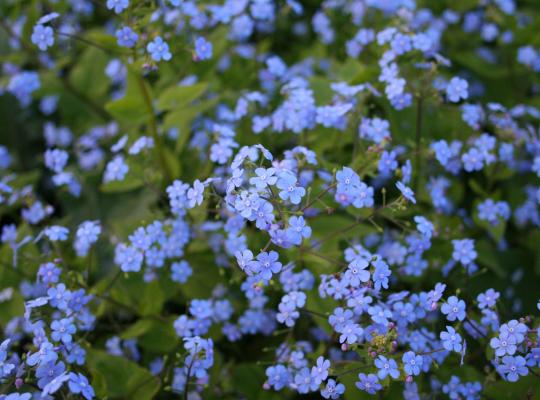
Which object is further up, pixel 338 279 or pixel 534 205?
pixel 338 279

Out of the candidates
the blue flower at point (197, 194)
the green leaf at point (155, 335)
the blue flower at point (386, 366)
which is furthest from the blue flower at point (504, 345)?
the green leaf at point (155, 335)

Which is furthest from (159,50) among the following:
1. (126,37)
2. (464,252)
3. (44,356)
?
(464,252)

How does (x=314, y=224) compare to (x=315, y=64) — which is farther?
(x=315, y=64)

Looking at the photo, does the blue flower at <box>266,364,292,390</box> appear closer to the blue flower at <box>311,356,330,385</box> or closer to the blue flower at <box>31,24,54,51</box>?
the blue flower at <box>311,356,330,385</box>

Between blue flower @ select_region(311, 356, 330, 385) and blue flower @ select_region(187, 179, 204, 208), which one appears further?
blue flower @ select_region(187, 179, 204, 208)

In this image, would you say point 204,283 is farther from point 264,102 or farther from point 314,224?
point 264,102

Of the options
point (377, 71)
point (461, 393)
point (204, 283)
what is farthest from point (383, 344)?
point (377, 71)

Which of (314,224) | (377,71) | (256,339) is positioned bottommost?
(256,339)

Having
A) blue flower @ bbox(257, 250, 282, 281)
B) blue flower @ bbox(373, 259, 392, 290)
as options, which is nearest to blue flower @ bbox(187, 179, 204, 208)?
blue flower @ bbox(257, 250, 282, 281)
